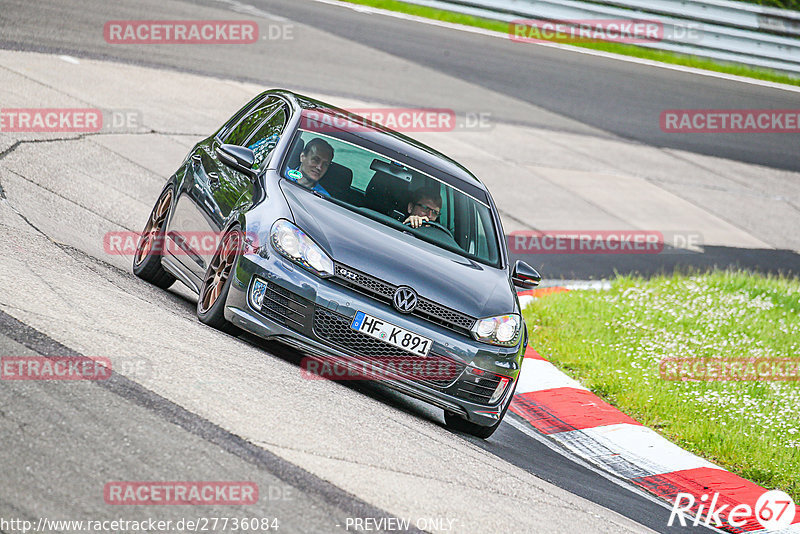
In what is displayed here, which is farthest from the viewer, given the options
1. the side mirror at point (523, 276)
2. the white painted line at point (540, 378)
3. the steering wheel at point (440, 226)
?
the white painted line at point (540, 378)

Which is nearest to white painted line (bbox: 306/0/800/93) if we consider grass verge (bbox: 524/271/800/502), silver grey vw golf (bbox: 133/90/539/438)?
grass verge (bbox: 524/271/800/502)

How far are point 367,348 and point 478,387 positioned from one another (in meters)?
0.79

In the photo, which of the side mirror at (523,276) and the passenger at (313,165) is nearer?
the passenger at (313,165)

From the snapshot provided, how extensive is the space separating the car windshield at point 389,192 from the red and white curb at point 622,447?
1.43 meters

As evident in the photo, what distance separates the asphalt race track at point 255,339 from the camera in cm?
458

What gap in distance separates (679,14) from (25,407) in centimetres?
2246

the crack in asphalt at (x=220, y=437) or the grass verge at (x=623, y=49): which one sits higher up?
the grass verge at (x=623, y=49)

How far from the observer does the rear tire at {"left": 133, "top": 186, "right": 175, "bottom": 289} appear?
8070 mm

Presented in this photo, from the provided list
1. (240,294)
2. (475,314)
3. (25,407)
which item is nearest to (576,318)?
(475,314)

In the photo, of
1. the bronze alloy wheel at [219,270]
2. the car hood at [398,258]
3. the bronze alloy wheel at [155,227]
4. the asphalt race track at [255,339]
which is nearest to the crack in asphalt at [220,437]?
the asphalt race track at [255,339]

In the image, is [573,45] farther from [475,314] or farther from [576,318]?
[475,314]

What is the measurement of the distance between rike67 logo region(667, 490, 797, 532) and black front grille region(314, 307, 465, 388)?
1.81 metres

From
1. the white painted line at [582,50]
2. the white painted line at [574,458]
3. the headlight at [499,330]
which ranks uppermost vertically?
the white painted line at [582,50]

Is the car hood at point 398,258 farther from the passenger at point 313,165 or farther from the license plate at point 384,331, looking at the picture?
the license plate at point 384,331
